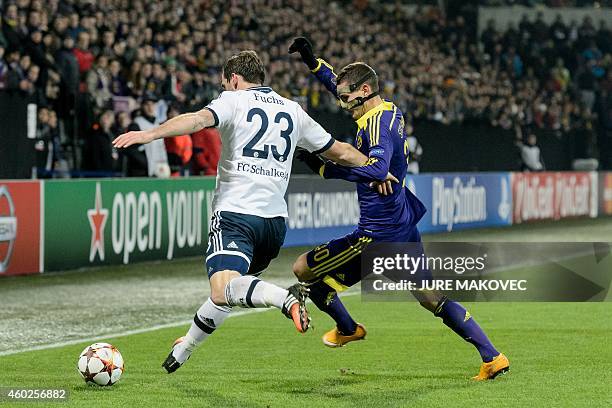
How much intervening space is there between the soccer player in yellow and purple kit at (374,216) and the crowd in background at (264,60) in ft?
26.6

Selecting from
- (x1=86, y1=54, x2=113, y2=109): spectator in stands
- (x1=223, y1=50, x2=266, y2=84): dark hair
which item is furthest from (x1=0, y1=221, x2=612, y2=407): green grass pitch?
(x1=86, y1=54, x2=113, y2=109): spectator in stands

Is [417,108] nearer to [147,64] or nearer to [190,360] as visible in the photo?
[147,64]

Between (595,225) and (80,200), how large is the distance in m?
15.1

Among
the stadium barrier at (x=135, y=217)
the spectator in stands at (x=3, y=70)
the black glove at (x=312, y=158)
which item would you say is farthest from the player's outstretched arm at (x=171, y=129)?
the spectator in stands at (x=3, y=70)

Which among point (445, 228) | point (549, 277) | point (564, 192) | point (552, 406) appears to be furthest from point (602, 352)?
point (564, 192)

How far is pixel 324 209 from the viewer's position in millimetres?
22062

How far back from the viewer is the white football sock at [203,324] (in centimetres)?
793

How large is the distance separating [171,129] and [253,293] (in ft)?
3.31

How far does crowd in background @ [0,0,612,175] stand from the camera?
17.9 metres

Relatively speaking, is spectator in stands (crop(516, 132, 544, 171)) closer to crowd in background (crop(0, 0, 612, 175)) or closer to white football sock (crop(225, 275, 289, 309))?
crowd in background (crop(0, 0, 612, 175))

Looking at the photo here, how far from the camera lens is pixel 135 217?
683 inches

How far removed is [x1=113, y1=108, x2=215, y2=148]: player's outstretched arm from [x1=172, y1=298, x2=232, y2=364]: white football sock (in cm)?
113

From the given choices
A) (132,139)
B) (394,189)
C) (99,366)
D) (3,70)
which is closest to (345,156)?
(394,189)

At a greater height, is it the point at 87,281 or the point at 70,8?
the point at 70,8
